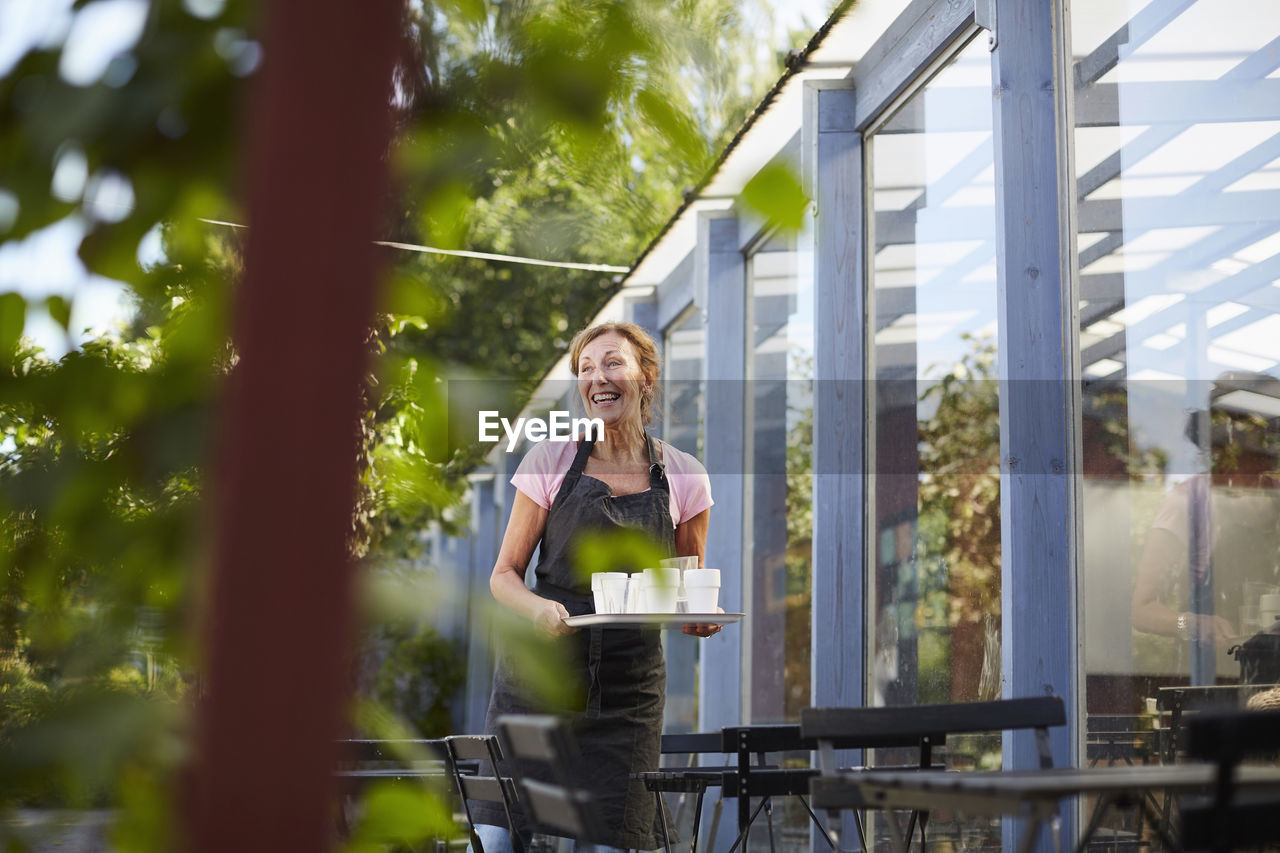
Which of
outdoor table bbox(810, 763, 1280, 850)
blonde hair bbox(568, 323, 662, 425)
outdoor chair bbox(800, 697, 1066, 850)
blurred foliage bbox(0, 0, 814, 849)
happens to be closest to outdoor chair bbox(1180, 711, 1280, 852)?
outdoor table bbox(810, 763, 1280, 850)

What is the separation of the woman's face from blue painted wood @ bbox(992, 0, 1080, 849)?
3.37 ft

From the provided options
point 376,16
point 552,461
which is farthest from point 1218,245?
point 376,16

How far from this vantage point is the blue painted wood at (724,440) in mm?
6250

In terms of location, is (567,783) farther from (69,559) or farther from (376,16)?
(376,16)

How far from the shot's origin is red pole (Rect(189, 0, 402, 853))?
0.49 meters

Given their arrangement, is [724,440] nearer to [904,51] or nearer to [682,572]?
[904,51]

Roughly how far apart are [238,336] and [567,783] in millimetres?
1762

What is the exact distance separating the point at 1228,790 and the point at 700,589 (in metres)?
1.41

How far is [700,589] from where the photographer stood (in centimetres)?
301

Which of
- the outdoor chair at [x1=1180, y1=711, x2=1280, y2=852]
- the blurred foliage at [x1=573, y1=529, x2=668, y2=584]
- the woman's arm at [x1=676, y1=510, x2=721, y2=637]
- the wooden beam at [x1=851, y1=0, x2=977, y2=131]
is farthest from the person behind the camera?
the wooden beam at [x1=851, y1=0, x2=977, y2=131]

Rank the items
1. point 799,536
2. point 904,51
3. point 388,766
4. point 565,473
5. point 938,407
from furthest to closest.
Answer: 1. point 799,536
2. point 904,51
3. point 938,407
4. point 565,473
5. point 388,766

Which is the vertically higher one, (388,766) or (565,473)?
(565,473)

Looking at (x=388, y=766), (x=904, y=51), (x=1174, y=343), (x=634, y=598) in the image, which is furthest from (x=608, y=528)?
(x=388, y=766)

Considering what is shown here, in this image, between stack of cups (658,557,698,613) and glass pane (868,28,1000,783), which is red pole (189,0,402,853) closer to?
stack of cups (658,557,698,613)
